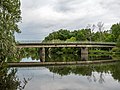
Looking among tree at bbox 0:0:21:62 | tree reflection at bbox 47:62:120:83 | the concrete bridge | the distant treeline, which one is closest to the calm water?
tree reflection at bbox 47:62:120:83

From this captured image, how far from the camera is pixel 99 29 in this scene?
12375cm

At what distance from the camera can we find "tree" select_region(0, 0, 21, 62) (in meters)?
27.1

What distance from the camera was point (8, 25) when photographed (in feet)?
91.9

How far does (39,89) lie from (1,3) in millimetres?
9661

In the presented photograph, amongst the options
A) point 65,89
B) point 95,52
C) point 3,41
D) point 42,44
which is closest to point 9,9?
point 3,41

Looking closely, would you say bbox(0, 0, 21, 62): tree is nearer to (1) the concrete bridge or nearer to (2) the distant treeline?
Answer: (1) the concrete bridge

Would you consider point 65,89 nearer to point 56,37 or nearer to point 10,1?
point 10,1

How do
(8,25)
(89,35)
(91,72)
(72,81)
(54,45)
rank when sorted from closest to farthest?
(8,25), (72,81), (91,72), (54,45), (89,35)

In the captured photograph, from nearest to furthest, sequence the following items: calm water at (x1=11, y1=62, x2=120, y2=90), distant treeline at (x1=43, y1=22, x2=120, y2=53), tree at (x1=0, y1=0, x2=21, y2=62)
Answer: calm water at (x1=11, y1=62, x2=120, y2=90) → tree at (x1=0, y1=0, x2=21, y2=62) → distant treeline at (x1=43, y1=22, x2=120, y2=53)

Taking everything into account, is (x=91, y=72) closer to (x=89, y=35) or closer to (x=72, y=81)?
(x=72, y=81)

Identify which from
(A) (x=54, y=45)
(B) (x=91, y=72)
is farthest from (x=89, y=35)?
(B) (x=91, y=72)

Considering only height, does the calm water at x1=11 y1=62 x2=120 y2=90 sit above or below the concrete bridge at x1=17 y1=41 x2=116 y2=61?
below

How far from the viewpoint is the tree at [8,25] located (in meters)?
27.1

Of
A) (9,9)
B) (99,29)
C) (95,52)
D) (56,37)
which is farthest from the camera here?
(56,37)
